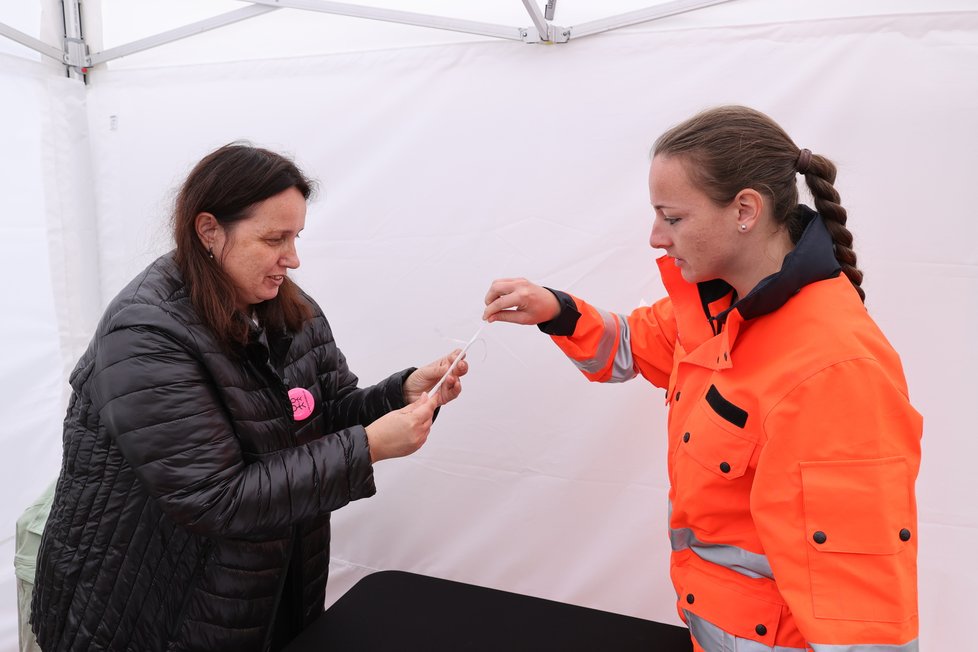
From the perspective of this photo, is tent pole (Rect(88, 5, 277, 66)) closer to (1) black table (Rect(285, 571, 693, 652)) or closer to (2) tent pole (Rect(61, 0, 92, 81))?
(2) tent pole (Rect(61, 0, 92, 81))

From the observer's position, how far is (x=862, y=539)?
3.08 ft

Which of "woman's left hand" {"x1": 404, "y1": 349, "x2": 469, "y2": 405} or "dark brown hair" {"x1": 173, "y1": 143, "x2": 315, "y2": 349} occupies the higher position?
"dark brown hair" {"x1": 173, "y1": 143, "x2": 315, "y2": 349}

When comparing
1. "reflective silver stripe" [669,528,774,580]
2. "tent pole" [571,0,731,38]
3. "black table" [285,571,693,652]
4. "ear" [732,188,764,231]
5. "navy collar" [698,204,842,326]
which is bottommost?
"black table" [285,571,693,652]

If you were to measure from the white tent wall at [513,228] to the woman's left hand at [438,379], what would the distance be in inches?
23.6

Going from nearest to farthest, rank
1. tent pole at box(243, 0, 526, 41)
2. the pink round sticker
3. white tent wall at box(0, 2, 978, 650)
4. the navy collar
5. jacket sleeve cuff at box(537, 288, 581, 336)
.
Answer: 1. the navy collar
2. the pink round sticker
3. jacket sleeve cuff at box(537, 288, 581, 336)
4. white tent wall at box(0, 2, 978, 650)
5. tent pole at box(243, 0, 526, 41)

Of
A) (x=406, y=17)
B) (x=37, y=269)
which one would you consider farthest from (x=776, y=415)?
(x=37, y=269)

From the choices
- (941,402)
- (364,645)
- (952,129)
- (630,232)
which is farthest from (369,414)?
(952,129)

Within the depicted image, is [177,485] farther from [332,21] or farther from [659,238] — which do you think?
[332,21]

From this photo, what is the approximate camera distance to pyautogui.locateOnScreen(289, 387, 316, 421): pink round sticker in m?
1.50

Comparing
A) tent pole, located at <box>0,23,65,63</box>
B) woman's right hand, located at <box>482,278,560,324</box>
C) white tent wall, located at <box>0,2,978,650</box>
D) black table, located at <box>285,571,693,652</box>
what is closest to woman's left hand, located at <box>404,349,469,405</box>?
woman's right hand, located at <box>482,278,560,324</box>

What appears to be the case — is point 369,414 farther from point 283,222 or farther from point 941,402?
point 941,402

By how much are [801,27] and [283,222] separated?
1.48m

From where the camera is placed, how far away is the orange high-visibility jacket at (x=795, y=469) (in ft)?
3.10

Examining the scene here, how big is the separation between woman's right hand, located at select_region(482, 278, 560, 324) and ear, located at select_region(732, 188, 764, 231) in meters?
0.54
